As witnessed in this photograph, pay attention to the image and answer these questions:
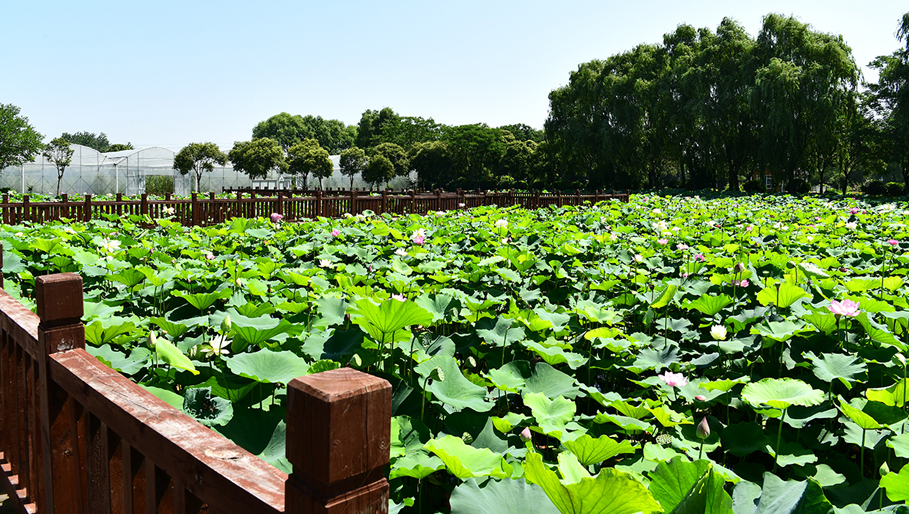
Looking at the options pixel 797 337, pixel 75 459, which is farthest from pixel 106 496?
pixel 797 337

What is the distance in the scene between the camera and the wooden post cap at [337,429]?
1.96 ft

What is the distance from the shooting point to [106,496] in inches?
47.2

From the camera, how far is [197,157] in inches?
1238

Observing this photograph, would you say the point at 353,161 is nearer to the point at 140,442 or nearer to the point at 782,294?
the point at 782,294

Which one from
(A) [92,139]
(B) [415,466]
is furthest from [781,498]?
(A) [92,139]

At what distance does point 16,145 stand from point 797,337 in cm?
3716

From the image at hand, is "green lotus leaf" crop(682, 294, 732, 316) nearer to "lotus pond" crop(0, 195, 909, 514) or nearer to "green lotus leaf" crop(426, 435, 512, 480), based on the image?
"lotus pond" crop(0, 195, 909, 514)

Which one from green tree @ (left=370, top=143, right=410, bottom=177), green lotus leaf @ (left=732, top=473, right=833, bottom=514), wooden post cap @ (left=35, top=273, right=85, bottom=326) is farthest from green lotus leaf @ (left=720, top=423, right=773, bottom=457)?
green tree @ (left=370, top=143, right=410, bottom=177)

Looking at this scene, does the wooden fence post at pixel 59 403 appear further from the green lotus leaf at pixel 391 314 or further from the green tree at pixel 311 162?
the green tree at pixel 311 162

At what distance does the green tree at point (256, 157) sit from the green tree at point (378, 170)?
565cm

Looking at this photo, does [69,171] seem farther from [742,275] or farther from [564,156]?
[742,275]

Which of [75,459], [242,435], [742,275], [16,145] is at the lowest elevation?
[75,459]

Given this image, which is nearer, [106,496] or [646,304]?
[106,496]

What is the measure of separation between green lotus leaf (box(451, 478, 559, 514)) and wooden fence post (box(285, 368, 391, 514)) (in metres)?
0.25
